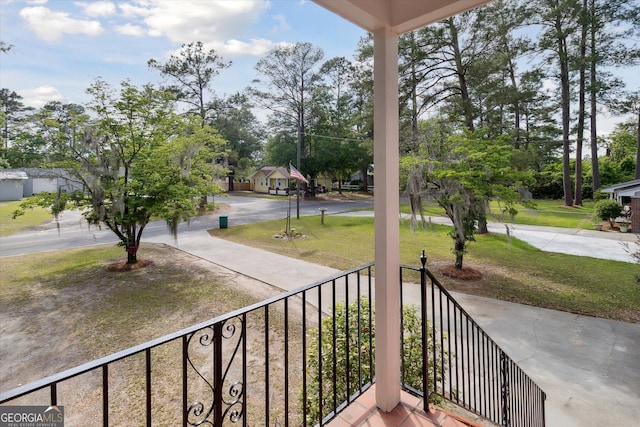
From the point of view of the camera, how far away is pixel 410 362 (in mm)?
1783

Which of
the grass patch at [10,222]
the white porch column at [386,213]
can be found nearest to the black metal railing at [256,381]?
the white porch column at [386,213]

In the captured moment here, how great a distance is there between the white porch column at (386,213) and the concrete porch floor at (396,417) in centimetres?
4

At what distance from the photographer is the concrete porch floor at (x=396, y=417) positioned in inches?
53.1

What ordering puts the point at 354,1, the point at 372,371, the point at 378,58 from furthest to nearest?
the point at 372,371, the point at 378,58, the point at 354,1

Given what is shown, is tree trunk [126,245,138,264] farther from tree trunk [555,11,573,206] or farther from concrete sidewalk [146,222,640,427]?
tree trunk [555,11,573,206]

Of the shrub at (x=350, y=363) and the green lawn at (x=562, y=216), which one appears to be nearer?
the shrub at (x=350, y=363)

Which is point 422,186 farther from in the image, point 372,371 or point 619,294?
point 372,371

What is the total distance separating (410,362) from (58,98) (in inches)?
259

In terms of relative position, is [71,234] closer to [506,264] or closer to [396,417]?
[396,417]

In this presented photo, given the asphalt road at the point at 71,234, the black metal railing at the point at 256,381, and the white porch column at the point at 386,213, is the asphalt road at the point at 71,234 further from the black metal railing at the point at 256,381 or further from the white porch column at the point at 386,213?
the white porch column at the point at 386,213

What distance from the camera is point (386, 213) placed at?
136 cm

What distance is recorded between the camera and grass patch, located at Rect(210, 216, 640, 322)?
4.02 meters

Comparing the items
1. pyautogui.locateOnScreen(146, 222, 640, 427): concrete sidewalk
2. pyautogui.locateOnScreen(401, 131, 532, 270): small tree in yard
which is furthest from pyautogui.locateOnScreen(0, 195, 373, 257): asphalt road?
pyautogui.locateOnScreen(146, 222, 640, 427): concrete sidewalk

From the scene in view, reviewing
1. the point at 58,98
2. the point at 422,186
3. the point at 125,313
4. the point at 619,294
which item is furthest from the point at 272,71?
the point at 619,294
